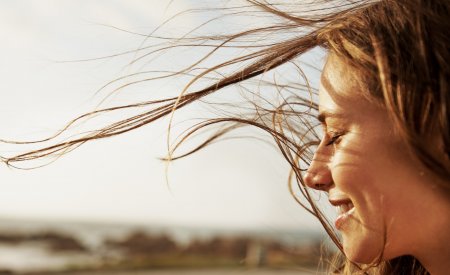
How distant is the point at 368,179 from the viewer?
2332mm

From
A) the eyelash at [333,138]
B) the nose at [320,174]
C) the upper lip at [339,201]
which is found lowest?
the upper lip at [339,201]

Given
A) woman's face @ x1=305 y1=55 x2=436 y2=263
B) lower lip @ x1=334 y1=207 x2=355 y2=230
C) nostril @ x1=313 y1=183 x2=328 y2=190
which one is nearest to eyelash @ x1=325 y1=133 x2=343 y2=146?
woman's face @ x1=305 y1=55 x2=436 y2=263

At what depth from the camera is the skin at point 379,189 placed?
7.47ft

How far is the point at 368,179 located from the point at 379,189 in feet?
0.16

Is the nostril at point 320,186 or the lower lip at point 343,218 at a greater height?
the nostril at point 320,186

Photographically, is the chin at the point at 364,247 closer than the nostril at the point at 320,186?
Yes

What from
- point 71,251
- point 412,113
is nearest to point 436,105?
point 412,113

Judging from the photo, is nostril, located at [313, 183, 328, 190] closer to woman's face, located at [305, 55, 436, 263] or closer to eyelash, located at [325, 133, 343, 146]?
woman's face, located at [305, 55, 436, 263]

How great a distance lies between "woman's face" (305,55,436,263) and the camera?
2.29 m

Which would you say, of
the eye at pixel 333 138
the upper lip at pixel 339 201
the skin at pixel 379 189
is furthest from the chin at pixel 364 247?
the eye at pixel 333 138

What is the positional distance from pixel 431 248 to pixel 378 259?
20 cm

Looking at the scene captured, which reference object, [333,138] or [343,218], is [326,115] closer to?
[333,138]

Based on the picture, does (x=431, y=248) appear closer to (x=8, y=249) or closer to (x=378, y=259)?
(x=378, y=259)

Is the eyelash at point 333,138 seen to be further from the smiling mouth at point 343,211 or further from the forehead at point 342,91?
the smiling mouth at point 343,211
